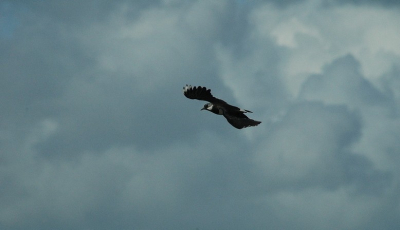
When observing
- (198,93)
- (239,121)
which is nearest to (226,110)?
(239,121)

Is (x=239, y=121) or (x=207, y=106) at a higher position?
(x=207, y=106)

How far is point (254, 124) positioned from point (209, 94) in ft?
14.6

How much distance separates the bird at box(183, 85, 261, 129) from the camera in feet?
236

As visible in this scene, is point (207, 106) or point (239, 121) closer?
point (239, 121)

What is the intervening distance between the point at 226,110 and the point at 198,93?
328cm

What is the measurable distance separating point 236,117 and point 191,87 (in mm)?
4984

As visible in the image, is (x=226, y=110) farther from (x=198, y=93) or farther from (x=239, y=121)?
(x=198, y=93)

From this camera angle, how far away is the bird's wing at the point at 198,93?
7112cm

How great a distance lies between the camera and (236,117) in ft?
243

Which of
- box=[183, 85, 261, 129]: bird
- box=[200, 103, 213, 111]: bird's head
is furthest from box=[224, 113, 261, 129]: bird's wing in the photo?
box=[200, 103, 213, 111]: bird's head

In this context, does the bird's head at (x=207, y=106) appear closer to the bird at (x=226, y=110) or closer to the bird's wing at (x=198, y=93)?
the bird at (x=226, y=110)

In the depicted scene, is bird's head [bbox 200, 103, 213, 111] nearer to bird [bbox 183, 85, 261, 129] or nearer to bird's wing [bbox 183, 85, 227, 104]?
bird [bbox 183, 85, 261, 129]

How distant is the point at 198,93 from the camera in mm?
71562

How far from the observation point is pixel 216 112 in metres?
74.4
